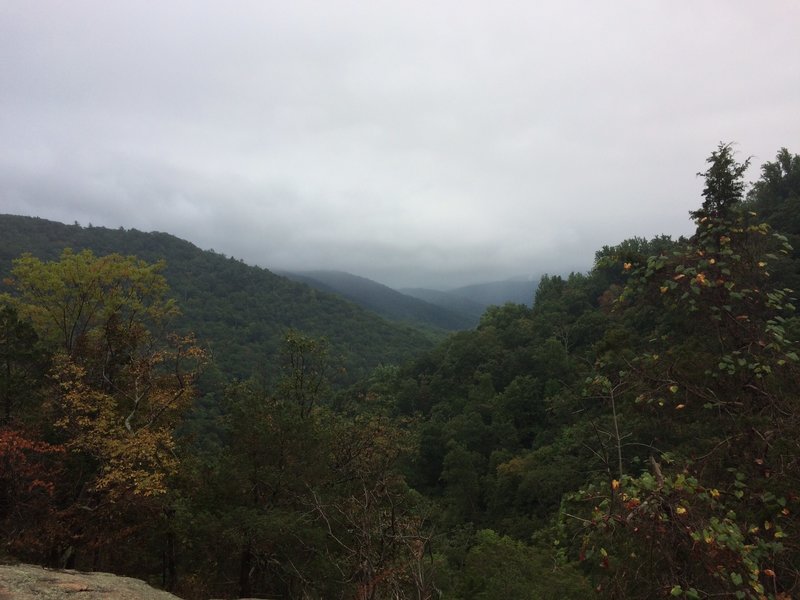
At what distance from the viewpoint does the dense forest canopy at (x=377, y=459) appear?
3.70m

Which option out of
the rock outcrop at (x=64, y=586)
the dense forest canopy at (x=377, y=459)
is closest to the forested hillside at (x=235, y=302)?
the dense forest canopy at (x=377, y=459)

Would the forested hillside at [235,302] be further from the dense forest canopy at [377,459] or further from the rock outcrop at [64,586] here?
the rock outcrop at [64,586]

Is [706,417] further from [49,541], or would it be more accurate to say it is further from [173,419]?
[173,419]

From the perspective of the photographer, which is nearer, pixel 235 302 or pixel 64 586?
pixel 64 586

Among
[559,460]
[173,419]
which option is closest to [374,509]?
[173,419]

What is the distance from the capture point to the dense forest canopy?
146 inches

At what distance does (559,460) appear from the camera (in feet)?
110

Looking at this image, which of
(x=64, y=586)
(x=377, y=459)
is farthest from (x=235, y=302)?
(x=64, y=586)

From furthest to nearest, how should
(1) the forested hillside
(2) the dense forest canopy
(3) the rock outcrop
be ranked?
(1) the forested hillside < (3) the rock outcrop < (2) the dense forest canopy

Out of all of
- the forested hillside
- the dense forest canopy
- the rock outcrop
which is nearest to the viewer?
the dense forest canopy

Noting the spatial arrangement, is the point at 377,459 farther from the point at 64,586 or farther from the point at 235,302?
the point at 235,302

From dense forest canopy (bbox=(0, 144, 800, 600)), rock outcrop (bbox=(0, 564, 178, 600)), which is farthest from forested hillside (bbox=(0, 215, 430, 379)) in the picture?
rock outcrop (bbox=(0, 564, 178, 600))

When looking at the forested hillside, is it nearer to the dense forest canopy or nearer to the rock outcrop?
the dense forest canopy

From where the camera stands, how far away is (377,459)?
633 inches
